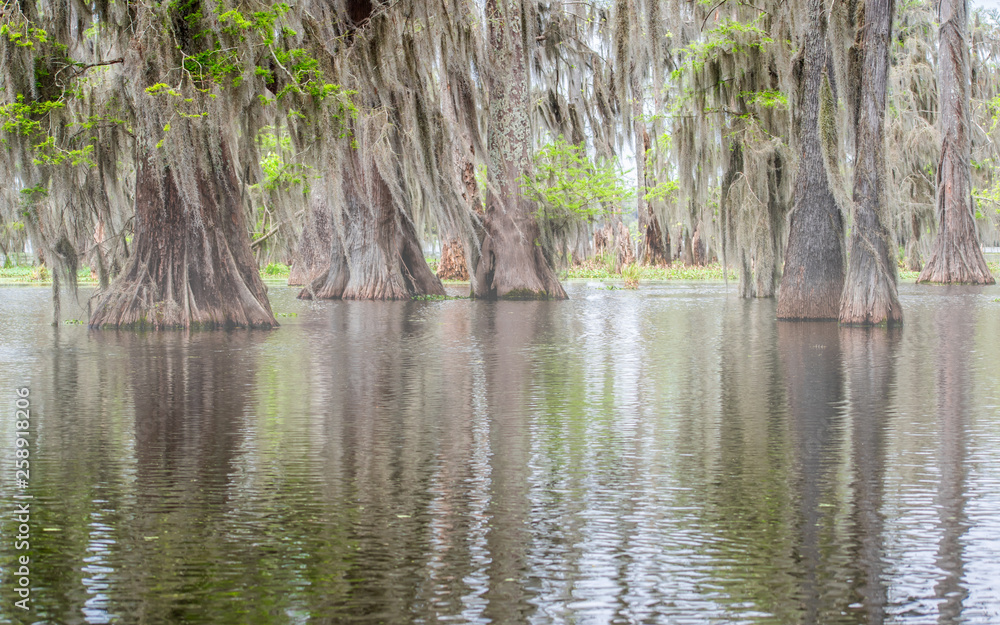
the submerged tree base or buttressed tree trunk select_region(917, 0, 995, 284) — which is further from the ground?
buttressed tree trunk select_region(917, 0, 995, 284)

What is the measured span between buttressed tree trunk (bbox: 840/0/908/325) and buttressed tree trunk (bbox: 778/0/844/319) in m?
1.10

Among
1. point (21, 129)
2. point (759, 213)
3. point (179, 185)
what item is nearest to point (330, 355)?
point (179, 185)

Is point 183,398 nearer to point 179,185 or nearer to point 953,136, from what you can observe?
point 179,185

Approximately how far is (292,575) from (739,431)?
13.3 feet

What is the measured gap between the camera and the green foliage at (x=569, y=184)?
92.8 feet

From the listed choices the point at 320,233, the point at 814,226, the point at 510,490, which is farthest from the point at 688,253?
the point at 510,490

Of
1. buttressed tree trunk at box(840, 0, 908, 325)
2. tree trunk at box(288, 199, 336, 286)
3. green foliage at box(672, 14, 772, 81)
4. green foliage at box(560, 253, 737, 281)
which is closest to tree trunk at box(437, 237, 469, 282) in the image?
green foliage at box(560, 253, 737, 281)

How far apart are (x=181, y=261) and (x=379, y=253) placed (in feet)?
39.8

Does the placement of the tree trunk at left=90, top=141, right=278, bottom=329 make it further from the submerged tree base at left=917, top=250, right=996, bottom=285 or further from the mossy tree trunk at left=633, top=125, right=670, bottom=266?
the mossy tree trunk at left=633, top=125, right=670, bottom=266

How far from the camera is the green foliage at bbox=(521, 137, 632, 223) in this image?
1114 inches

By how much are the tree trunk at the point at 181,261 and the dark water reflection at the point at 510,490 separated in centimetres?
412

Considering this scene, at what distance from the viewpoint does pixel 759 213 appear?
917 inches

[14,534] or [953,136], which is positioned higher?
[953,136]

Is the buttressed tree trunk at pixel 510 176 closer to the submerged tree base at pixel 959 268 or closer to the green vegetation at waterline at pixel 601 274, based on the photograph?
the green vegetation at waterline at pixel 601 274
